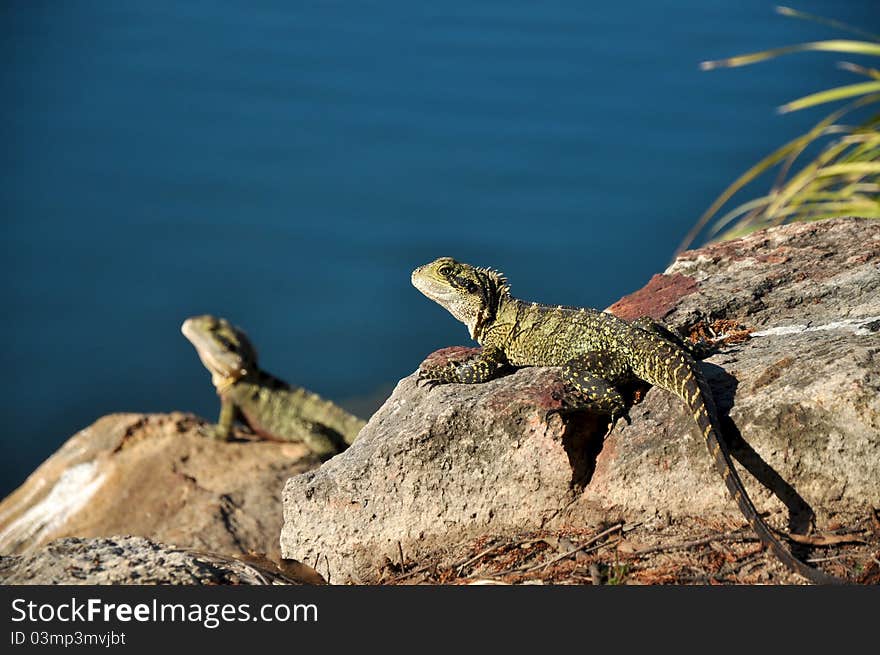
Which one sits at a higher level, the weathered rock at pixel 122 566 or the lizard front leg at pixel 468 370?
the lizard front leg at pixel 468 370

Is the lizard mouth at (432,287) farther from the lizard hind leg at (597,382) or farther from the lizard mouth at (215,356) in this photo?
the lizard mouth at (215,356)

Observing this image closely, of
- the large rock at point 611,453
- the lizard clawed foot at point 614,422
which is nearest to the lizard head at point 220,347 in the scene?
the large rock at point 611,453

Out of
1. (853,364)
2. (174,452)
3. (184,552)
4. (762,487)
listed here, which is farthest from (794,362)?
(174,452)

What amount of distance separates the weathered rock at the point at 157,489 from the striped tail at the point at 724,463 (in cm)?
283

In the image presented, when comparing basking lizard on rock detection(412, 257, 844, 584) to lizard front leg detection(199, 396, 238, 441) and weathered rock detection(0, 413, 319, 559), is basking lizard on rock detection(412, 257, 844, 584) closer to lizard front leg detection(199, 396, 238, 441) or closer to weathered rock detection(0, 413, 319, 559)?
weathered rock detection(0, 413, 319, 559)

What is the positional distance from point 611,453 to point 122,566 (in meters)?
1.82

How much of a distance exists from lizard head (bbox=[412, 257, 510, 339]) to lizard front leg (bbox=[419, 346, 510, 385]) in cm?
31

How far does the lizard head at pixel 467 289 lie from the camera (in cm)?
470

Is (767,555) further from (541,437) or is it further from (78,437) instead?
(78,437)

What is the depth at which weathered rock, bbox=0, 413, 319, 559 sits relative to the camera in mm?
6023

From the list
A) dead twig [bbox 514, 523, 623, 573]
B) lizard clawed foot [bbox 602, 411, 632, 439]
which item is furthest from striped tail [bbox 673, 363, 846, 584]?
dead twig [bbox 514, 523, 623, 573]

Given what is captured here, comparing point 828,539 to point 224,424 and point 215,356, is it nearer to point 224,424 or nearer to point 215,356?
point 224,424

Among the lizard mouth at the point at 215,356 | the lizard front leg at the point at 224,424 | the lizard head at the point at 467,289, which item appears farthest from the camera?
the lizard mouth at the point at 215,356

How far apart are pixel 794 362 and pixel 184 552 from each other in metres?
2.38
